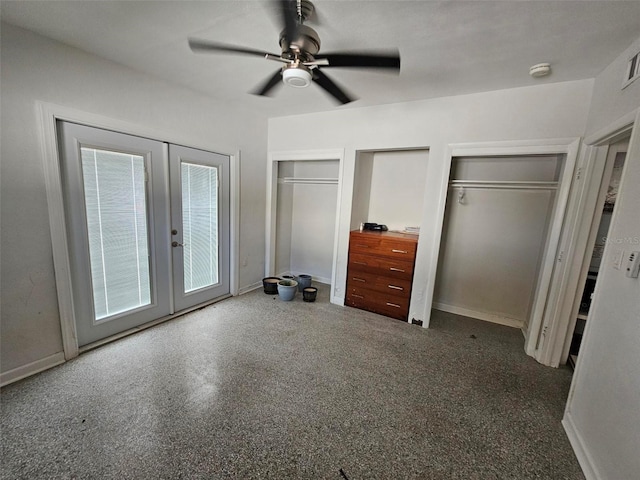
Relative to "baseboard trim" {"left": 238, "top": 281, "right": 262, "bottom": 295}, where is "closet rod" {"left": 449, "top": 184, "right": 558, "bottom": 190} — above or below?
above

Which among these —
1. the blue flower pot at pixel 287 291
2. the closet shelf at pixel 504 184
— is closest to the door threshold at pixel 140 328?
the blue flower pot at pixel 287 291

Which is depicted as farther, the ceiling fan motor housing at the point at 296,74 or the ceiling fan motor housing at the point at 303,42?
the ceiling fan motor housing at the point at 296,74

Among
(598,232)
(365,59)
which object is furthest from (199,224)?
(598,232)

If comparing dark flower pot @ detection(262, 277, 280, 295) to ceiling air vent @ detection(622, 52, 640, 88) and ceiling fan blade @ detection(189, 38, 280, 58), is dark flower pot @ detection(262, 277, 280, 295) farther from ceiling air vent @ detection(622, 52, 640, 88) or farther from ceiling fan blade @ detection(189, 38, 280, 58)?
ceiling air vent @ detection(622, 52, 640, 88)

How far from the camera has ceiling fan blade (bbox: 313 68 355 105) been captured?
1690 mm

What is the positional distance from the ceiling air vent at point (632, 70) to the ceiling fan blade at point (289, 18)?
205 cm

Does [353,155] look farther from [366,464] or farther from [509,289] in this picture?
[366,464]

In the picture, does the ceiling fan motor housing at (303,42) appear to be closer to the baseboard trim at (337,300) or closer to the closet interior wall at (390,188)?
the closet interior wall at (390,188)

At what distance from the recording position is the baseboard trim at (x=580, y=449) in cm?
137

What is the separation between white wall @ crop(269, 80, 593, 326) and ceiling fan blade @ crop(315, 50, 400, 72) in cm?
151

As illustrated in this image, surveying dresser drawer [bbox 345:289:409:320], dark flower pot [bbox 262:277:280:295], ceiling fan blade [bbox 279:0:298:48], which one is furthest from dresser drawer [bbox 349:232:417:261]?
ceiling fan blade [bbox 279:0:298:48]

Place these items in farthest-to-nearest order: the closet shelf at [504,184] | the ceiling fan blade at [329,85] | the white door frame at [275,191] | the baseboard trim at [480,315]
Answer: the white door frame at [275,191]
the baseboard trim at [480,315]
the closet shelf at [504,184]
the ceiling fan blade at [329,85]

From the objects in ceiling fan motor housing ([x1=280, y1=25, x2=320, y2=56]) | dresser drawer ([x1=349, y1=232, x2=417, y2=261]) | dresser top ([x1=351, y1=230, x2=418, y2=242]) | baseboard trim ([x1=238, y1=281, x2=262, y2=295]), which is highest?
ceiling fan motor housing ([x1=280, y1=25, x2=320, y2=56])

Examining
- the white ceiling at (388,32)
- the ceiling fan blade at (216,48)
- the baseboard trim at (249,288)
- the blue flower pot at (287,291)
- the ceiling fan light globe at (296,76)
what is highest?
the white ceiling at (388,32)
